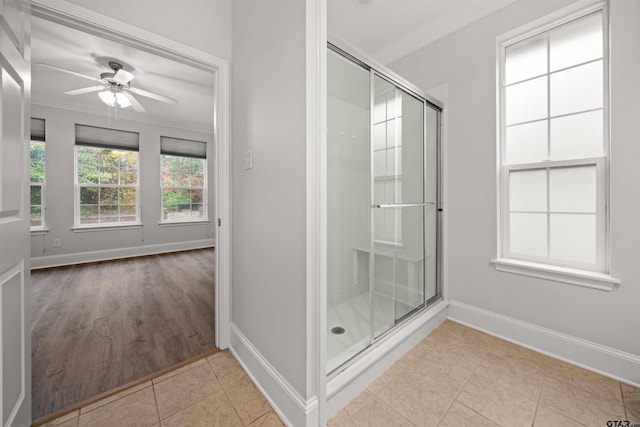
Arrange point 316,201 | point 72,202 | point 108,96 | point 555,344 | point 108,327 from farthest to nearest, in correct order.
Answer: point 72,202 < point 108,96 < point 108,327 < point 555,344 < point 316,201

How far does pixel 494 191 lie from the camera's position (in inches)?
81.0

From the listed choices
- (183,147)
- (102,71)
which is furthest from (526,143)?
(183,147)

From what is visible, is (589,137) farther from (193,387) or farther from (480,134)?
(193,387)

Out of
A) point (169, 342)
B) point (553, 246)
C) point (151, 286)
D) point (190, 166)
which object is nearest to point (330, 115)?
point (553, 246)

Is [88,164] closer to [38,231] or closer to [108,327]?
[38,231]

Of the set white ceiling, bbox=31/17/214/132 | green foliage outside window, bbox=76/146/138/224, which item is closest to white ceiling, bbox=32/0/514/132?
white ceiling, bbox=31/17/214/132

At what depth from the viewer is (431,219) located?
2.34 metres

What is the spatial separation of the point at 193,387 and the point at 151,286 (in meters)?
2.30

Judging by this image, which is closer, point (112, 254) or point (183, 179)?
point (112, 254)

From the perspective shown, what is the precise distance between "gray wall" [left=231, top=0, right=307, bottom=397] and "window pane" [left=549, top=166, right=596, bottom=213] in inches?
76.4

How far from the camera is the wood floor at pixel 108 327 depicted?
1.53 m

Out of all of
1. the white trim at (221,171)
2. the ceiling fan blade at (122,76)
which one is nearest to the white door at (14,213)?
the white trim at (221,171)

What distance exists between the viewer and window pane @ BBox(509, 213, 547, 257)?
1894 millimetres

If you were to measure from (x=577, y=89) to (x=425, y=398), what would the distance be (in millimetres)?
2271
